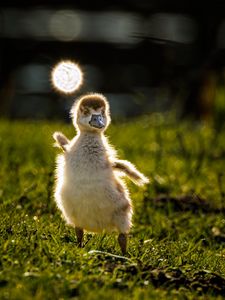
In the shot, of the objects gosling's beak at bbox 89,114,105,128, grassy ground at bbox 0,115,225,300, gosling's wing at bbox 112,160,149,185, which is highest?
gosling's beak at bbox 89,114,105,128

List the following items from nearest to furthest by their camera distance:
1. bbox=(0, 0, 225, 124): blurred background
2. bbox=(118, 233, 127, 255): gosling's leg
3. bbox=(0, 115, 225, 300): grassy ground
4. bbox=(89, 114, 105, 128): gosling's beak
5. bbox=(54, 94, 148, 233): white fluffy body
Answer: bbox=(0, 115, 225, 300): grassy ground < bbox=(54, 94, 148, 233): white fluffy body < bbox=(118, 233, 127, 255): gosling's leg < bbox=(89, 114, 105, 128): gosling's beak < bbox=(0, 0, 225, 124): blurred background

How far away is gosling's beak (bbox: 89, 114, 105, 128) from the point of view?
557 cm

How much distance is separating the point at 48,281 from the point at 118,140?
6362mm

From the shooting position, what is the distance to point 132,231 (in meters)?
6.73

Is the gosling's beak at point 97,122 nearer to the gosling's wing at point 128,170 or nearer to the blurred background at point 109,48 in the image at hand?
the gosling's wing at point 128,170

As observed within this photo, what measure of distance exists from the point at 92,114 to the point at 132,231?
1400 millimetres

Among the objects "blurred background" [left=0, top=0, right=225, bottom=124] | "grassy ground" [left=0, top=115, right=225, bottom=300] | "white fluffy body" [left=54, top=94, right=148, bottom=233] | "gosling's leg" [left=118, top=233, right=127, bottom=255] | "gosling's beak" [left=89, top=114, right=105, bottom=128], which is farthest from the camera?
"blurred background" [left=0, top=0, right=225, bottom=124]

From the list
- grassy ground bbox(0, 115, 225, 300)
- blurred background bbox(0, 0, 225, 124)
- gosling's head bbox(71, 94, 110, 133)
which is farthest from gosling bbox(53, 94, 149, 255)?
blurred background bbox(0, 0, 225, 124)

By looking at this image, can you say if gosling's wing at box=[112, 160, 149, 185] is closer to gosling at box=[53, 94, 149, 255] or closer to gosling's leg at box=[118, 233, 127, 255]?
gosling at box=[53, 94, 149, 255]

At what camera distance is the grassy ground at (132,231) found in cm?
460

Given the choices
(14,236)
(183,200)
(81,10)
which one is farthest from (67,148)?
(81,10)

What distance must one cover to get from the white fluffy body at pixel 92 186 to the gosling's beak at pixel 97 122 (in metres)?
0.06

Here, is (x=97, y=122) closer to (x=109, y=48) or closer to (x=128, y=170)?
(x=128, y=170)

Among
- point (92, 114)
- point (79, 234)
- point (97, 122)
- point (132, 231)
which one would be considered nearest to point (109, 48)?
point (132, 231)
